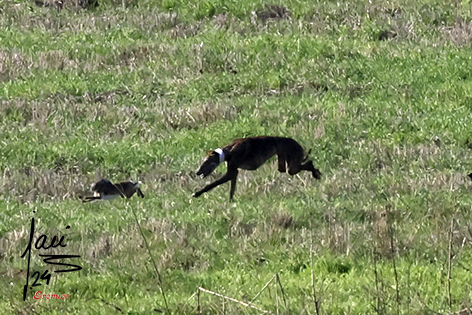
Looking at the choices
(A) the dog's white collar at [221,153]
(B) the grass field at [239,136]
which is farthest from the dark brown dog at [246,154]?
(B) the grass field at [239,136]

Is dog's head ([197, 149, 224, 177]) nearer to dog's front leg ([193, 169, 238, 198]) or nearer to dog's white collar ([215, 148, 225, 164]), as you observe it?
dog's white collar ([215, 148, 225, 164])

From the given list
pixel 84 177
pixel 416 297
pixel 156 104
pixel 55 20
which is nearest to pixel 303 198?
pixel 84 177

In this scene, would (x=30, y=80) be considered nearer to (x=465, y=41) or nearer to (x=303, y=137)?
(x=303, y=137)

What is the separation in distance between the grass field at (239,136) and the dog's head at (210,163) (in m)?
0.37

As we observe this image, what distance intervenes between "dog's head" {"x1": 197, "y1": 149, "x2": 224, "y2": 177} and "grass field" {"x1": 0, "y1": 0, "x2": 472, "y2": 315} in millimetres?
365

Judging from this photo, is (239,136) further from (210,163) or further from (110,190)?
(210,163)

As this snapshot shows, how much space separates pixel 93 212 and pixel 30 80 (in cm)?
699

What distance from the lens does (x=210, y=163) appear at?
32.4ft

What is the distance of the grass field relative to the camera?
7129mm

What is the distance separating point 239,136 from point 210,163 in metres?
3.81

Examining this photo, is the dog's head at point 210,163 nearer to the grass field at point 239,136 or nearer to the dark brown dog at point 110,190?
the grass field at point 239,136

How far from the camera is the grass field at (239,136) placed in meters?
7.13

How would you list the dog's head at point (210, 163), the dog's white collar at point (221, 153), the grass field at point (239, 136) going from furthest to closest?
the dog's white collar at point (221, 153) < the dog's head at point (210, 163) < the grass field at point (239, 136)

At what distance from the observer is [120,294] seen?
706 centimetres
